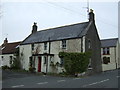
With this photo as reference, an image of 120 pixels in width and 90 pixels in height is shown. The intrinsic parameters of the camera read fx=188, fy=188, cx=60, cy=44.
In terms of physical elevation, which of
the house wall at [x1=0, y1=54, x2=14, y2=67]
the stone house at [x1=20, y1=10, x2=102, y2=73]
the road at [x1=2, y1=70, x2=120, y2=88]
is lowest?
the road at [x1=2, y1=70, x2=120, y2=88]

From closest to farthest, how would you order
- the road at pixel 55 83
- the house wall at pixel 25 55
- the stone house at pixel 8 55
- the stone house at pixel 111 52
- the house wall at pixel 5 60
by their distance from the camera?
the road at pixel 55 83 → the house wall at pixel 25 55 → the stone house at pixel 8 55 → the house wall at pixel 5 60 → the stone house at pixel 111 52

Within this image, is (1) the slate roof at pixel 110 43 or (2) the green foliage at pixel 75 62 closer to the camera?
(2) the green foliage at pixel 75 62

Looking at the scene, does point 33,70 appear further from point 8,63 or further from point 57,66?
point 8,63

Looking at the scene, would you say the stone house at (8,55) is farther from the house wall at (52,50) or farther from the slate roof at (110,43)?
the slate roof at (110,43)

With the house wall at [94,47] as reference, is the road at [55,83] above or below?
below

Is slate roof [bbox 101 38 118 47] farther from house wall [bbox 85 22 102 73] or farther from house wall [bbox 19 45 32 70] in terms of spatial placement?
house wall [bbox 19 45 32 70]

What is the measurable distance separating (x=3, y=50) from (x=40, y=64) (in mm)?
14039

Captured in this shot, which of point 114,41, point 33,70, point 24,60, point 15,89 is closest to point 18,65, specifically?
point 24,60

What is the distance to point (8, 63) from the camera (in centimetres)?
3712

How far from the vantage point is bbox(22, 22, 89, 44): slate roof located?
93.8 feet

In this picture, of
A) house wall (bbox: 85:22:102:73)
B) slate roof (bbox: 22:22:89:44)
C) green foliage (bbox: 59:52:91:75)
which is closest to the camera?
green foliage (bbox: 59:52:91:75)

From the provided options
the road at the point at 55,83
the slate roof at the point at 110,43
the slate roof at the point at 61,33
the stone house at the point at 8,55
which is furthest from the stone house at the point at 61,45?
the slate roof at the point at 110,43

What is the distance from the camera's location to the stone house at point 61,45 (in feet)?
90.7

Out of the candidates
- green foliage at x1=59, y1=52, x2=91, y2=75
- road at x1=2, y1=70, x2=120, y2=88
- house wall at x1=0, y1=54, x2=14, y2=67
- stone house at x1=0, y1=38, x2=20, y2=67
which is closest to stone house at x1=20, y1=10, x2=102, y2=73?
green foliage at x1=59, y1=52, x2=91, y2=75
